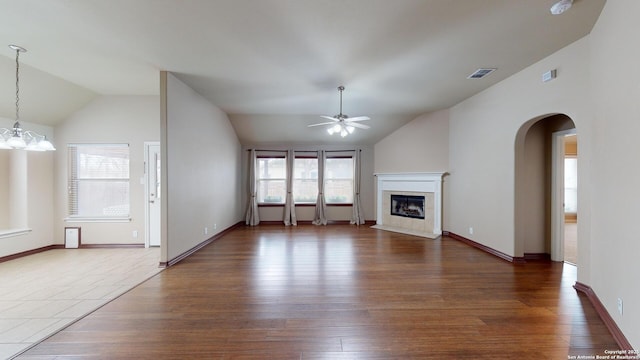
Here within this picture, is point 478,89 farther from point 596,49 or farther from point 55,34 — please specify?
point 55,34

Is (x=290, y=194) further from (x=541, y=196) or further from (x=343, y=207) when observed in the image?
(x=541, y=196)

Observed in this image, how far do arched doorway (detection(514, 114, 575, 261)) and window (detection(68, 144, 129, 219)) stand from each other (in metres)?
7.14

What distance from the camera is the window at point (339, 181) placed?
793cm

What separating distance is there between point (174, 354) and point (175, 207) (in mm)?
2578

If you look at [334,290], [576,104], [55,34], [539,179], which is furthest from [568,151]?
[55,34]

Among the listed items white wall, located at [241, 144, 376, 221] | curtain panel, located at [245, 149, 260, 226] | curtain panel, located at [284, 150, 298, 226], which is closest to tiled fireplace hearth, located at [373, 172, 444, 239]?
white wall, located at [241, 144, 376, 221]

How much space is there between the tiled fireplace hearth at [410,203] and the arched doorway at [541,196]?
1817 mm

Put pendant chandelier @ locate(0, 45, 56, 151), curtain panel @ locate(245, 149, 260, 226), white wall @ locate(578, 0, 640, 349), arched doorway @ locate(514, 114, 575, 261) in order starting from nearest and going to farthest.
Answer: white wall @ locate(578, 0, 640, 349)
pendant chandelier @ locate(0, 45, 56, 151)
arched doorway @ locate(514, 114, 575, 261)
curtain panel @ locate(245, 149, 260, 226)

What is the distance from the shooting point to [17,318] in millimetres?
2482

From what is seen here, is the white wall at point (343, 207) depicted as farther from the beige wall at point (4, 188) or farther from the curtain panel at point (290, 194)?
the beige wall at point (4, 188)

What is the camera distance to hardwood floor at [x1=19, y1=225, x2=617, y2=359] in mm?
2021

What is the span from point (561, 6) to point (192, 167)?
5172mm

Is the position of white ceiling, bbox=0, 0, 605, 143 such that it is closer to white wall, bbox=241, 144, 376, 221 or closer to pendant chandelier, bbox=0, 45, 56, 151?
pendant chandelier, bbox=0, 45, 56, 151

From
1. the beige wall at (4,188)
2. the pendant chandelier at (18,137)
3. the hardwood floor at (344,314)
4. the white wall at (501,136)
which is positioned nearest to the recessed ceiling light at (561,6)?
the white wall at (501,136)
